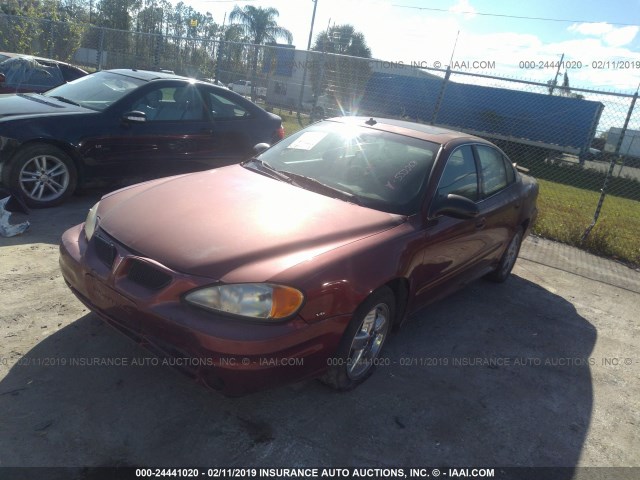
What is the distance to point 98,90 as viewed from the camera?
6066 millimetres

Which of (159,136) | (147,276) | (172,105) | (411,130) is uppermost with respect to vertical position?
(411,130)

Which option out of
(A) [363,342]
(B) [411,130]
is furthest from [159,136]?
(A) [363,342]

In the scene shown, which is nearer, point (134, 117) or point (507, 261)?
point (507, 261)

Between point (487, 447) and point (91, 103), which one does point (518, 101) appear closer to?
point (91, 103)

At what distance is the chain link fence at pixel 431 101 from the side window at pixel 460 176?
4085 mm

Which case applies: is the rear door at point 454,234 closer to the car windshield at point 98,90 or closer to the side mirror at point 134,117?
the side mirror at point 134,117

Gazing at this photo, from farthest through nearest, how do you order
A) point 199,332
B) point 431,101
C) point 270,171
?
point 431,101 < point 270,171 < point 199,332

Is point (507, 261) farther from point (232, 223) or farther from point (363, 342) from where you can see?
point (232, 223)

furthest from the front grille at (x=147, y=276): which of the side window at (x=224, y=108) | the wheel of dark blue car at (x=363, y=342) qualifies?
the side window at (x=224, y=108)

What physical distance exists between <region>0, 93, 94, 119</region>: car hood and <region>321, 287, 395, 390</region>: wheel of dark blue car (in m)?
4.24

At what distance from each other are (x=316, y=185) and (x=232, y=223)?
889 mm

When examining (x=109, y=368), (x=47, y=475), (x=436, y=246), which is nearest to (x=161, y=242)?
(x=109, y=368)

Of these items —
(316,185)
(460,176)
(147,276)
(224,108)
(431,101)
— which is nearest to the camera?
(147,276)

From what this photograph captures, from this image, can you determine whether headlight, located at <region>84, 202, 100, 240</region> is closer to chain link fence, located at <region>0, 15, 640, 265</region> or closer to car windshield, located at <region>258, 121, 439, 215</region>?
car windshield, located at <region>258, 121, 439, 215</region>
